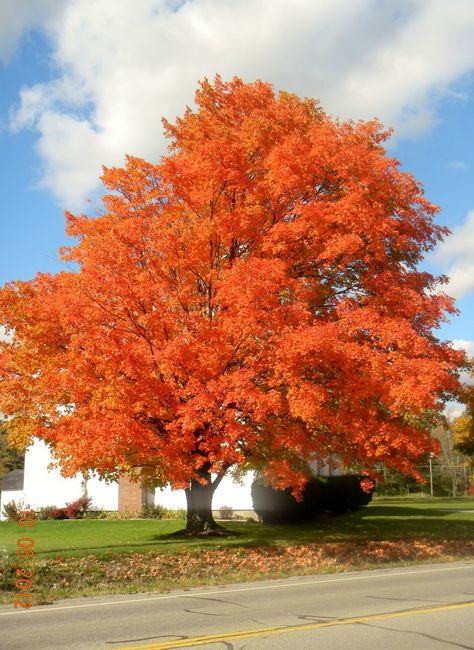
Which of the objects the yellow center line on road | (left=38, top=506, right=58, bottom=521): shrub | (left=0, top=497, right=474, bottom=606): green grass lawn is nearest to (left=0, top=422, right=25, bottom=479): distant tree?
(left=38, top=506, right=58, bottom=521): shrub

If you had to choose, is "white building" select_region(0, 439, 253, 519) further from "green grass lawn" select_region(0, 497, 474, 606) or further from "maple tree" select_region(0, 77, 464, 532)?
"maple tree" select_region(0, 77, 464, 532)

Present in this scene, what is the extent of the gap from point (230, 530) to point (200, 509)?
2162 mm

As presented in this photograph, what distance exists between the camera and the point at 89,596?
488 inches

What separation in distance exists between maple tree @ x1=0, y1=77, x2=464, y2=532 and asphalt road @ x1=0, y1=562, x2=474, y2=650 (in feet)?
11.8

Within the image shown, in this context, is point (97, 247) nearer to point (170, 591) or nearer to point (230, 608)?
point (170, 591)

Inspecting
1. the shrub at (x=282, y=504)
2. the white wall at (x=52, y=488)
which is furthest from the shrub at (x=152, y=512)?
the shrub at (x=282, y=504)

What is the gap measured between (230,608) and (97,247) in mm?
9158

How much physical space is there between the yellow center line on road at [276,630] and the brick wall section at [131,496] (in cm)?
2703

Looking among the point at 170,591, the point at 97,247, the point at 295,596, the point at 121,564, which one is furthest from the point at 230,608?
the point at 97,247

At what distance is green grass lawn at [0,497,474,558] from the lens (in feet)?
63.4

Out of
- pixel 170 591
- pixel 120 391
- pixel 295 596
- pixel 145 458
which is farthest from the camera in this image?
pixel 145 458

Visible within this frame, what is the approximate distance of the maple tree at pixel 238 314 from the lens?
1507cm

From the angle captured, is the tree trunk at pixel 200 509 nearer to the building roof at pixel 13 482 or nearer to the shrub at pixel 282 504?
the shrub at pixel 282 504

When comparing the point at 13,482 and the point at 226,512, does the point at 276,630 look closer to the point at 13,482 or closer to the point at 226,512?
the point at 226,512
